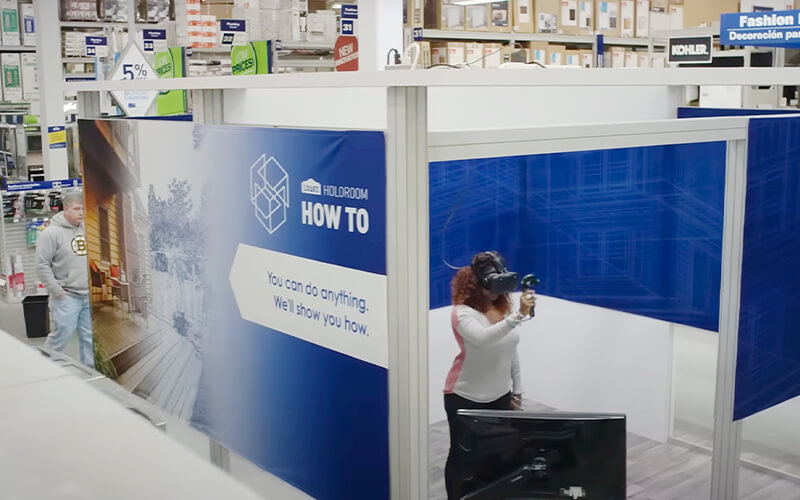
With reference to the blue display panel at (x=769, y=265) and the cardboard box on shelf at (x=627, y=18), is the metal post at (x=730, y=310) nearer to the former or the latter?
the blue display panel at (x=769, y=265)

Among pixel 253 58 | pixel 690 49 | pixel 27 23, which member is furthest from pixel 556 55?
pixel 27 23

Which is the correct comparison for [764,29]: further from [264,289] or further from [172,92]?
[264,289]

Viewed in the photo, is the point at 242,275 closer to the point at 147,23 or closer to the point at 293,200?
the point at 293,200

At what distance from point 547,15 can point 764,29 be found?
5.05 m

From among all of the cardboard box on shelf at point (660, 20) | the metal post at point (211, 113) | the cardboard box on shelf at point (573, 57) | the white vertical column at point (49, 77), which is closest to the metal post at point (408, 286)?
the metal post at point (211, 113)

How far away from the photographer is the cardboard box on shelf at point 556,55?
35.1 ft

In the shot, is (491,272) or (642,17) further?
(642,17)

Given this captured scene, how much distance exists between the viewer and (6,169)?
932cm

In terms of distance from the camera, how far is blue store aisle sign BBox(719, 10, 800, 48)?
583 centimetres

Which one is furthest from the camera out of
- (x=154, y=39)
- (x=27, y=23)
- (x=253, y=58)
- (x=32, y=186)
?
(x=27, y=23)

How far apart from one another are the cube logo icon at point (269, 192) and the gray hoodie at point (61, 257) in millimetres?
3646

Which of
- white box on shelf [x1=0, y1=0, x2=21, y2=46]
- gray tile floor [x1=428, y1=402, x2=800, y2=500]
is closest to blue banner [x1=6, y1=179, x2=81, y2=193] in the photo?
white box on shelf [x1=0, y1=0, x2=21, y2=46]

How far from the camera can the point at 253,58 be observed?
6488 millimetres

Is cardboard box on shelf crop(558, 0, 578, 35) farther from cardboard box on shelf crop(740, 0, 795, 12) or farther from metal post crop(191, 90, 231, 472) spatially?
metal post crop(191, 90, 231, 472)
